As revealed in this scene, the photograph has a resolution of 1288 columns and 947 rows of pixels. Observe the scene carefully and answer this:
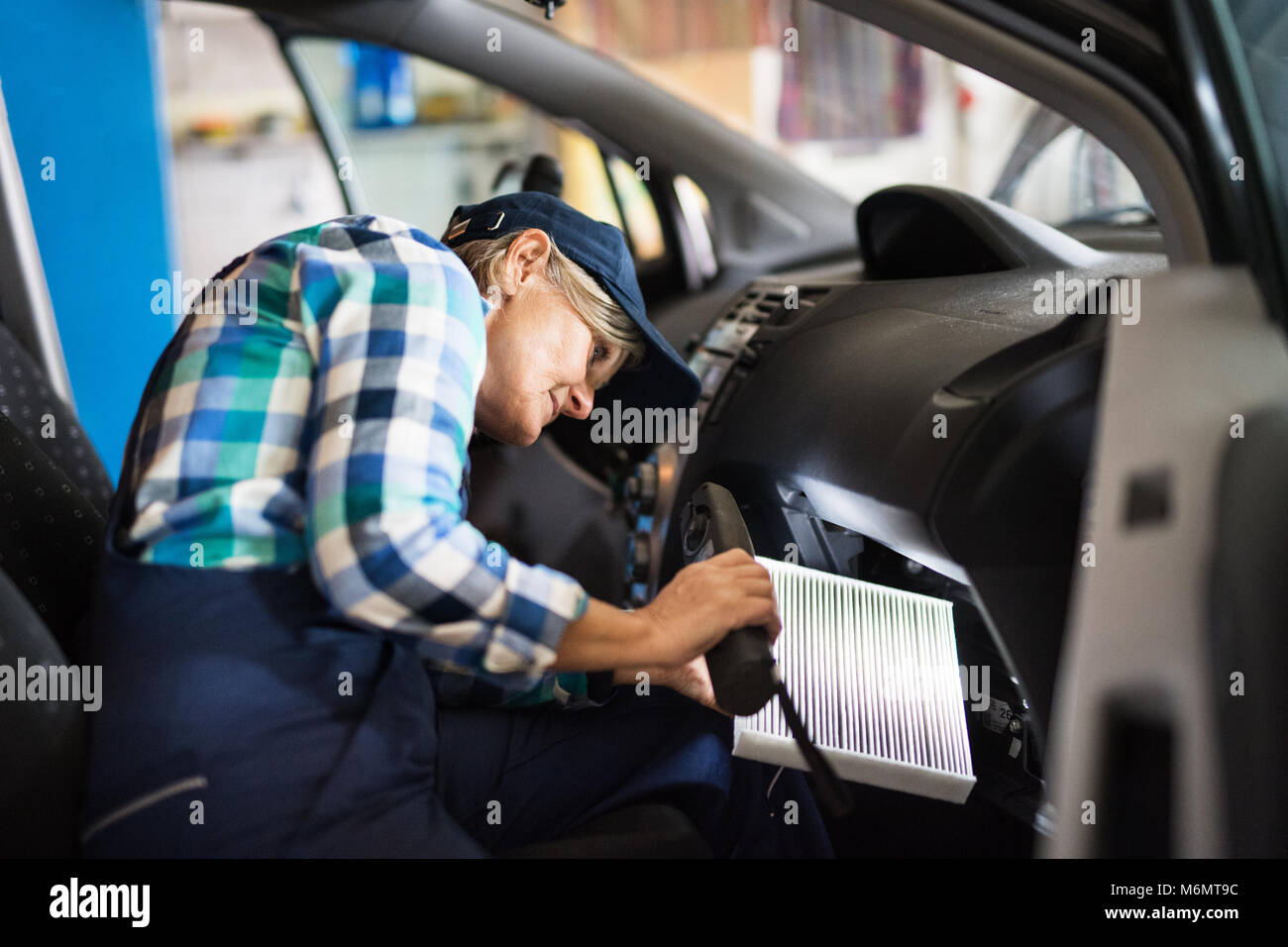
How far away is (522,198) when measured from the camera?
1.04 metres

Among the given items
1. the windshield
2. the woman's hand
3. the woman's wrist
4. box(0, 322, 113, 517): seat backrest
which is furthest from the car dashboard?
the windshield

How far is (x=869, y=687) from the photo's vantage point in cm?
96

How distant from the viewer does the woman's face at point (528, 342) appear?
0.98 metres

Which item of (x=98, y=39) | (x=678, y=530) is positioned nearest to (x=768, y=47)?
(x=98, y=39)

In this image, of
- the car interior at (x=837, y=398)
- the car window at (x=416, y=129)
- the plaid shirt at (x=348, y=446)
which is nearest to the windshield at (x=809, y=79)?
the car window at (x=416, y=129)

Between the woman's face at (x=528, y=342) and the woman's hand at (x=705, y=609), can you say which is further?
the woman's face at (x=528, y=342)

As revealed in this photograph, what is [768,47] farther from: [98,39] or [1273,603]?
[1273,603]

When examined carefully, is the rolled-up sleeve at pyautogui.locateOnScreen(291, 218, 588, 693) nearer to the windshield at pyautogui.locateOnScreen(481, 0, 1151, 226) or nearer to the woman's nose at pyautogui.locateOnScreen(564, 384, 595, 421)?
the woman's nose at pyautogui.locateOnScreen(564, 384, 595, 421)

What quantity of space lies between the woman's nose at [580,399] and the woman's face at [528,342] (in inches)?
1.3

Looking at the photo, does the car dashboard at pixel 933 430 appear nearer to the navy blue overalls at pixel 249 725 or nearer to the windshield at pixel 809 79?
the navy blue overalls at pixel 249 725

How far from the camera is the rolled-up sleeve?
71 centimetres

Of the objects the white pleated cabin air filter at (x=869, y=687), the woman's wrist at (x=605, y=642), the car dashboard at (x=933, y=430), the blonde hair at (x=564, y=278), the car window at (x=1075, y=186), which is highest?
the car window at (x=1075, y=186)

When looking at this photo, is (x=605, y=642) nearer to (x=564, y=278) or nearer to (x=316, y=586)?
(x=316, y=586)

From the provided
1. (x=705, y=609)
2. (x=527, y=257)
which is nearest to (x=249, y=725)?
(x=705, y=609)
